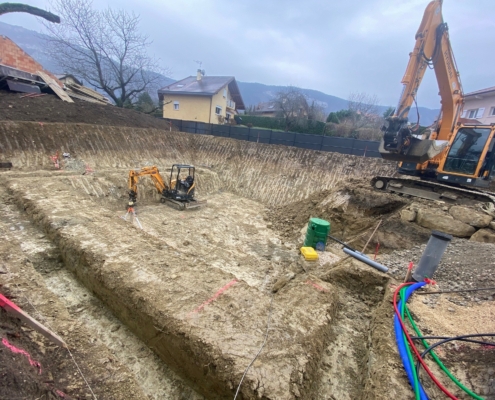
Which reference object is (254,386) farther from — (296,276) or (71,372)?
(296,276)

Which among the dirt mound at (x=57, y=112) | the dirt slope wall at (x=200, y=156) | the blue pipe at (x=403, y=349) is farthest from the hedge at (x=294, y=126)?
the blue pipe at (x=403, y=349)

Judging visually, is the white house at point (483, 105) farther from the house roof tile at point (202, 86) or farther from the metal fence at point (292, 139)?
the house roof tile at point (202, 86)

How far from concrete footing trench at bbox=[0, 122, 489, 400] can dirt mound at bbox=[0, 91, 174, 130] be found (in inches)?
178

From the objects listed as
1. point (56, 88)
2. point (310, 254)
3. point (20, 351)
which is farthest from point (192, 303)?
point (56, 88)

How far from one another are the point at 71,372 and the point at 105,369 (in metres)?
0.31

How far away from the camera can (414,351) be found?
2.73m

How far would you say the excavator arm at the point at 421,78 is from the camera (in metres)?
6.70

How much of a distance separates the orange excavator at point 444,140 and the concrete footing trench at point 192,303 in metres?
1.52

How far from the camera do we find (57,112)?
11969mm

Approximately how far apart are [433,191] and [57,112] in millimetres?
16401

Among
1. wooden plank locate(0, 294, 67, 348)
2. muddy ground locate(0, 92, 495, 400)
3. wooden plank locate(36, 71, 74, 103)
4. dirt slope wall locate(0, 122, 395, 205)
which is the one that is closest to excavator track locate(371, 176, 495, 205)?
muddy ground locate(0, 92, 495, 400)

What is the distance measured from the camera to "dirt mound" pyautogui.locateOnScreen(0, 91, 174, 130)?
1061 centimetres

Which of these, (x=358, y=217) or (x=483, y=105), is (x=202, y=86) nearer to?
(x=358, y=217)

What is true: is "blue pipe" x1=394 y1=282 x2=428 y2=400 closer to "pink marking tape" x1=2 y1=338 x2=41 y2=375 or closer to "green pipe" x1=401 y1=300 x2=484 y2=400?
"green pipe" x1=401 y1=300 x2=484 y2=400
